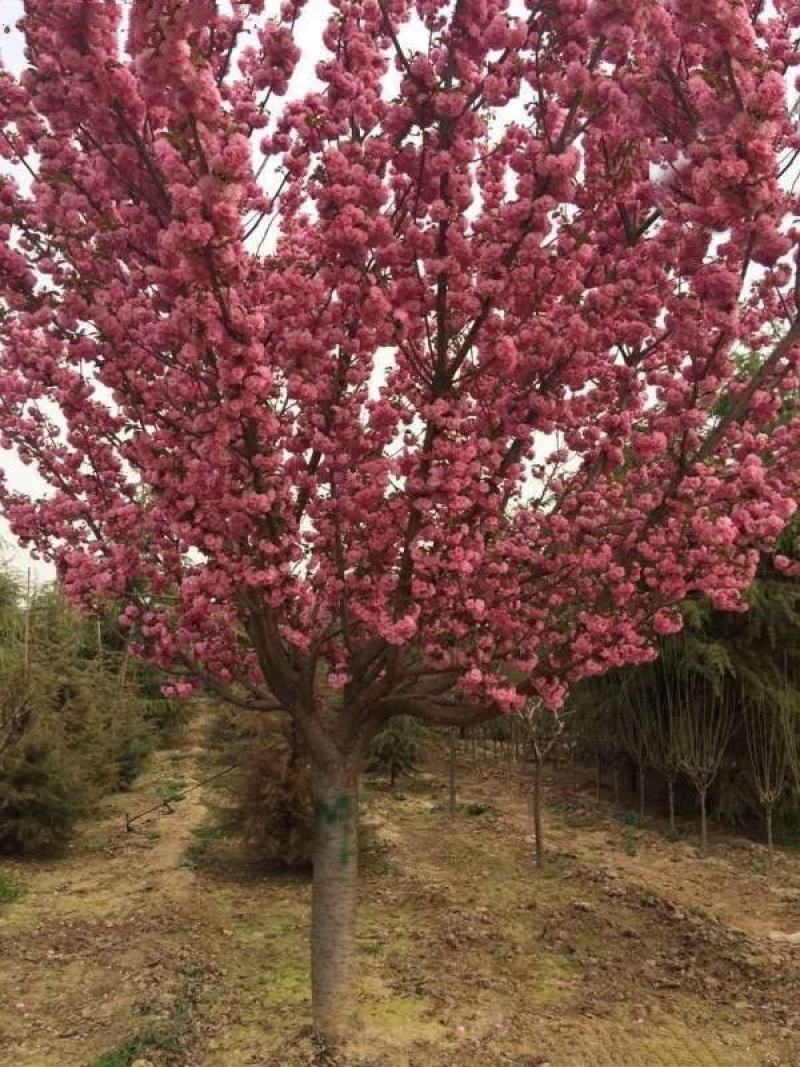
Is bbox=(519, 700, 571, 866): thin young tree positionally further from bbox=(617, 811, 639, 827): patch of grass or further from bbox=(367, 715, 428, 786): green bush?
bbox=(367, 715, 428, 786): green bush

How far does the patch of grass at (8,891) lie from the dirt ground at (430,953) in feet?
0.34

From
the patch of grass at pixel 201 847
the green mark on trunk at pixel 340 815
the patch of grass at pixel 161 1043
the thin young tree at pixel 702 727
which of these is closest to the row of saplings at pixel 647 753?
the thin young tree at pixel 702 727

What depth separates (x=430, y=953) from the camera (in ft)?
21.1

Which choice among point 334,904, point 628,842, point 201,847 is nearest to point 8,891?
point 201,847

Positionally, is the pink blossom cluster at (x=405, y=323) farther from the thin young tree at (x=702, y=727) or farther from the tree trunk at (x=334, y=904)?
the thin young tree at (x=702, y=727)

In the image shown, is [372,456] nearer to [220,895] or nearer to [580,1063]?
[580,1063]

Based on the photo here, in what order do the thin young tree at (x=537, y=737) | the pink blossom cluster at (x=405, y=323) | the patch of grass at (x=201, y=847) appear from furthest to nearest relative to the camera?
the thin young tree at (x=537, y=737) → the patch of grass at (x=201, y=847) → the pink blossom cluster at (x=405, y=323)

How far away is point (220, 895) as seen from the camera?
7.88 m

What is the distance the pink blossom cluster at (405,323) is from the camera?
11.6 ft

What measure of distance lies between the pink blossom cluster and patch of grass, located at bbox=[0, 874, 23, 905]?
4.06 metres

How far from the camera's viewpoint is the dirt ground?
5027 mm

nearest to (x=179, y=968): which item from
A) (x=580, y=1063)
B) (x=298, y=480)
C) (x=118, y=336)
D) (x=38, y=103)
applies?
(x=580, y=1063)

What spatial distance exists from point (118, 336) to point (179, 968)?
14.3 ft

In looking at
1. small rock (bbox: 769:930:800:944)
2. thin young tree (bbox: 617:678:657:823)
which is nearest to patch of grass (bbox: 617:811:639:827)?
thin young tree (bbox: 617:678:657:823)
